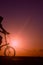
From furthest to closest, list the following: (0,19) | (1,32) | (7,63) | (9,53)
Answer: (9,53), (1,32), (0,19), (7,63)

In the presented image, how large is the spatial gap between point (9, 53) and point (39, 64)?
682 cm

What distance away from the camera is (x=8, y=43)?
535 inches

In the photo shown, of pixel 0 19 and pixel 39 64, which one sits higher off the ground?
pixel 0 19

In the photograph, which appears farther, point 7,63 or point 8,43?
point 8,43

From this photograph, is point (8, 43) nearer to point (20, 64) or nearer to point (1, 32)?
point (1, 32)

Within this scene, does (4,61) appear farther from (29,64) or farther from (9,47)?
(9,47)

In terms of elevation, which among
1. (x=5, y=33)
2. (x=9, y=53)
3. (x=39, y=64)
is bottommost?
(x=39, y=64)

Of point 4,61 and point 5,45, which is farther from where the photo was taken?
point 5,45

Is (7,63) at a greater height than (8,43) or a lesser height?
lesser

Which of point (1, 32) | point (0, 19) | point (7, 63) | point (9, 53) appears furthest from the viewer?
point (9, 53)

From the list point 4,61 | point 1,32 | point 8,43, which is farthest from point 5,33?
point 4,61

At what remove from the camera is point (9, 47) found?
45.2ft

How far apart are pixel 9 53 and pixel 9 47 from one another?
1.69 ft

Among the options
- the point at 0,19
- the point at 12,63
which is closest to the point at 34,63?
the point at 12,63
